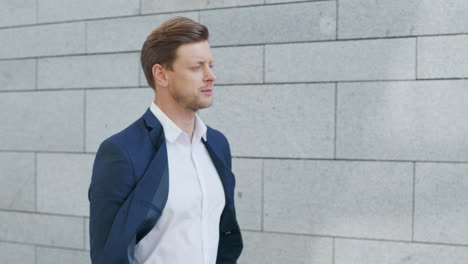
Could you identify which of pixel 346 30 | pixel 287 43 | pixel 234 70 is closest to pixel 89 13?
pixel 234 70

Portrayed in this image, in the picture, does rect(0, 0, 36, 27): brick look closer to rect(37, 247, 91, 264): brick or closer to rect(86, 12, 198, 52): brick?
rect(86, 12, 198, 52): brick

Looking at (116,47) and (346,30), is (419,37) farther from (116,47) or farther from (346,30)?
(116,47)

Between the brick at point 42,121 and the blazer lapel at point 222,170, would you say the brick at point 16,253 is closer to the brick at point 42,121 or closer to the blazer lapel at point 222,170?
the brick at point 42,121

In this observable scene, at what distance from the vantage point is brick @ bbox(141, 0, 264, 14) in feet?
16.3

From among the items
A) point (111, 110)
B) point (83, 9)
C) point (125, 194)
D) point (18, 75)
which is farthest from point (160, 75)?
point (18, 75)

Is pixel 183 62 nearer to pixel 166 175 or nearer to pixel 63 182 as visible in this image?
pixel 166 175

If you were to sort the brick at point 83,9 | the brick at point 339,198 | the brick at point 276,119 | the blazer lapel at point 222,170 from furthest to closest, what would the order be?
the brick at point 83,9
the brick at point 276,119
the brick at point 339,198
the blazer lapel at point 222,170

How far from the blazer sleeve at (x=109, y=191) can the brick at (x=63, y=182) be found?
3236 millimetres

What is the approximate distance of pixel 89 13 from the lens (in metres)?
5.61

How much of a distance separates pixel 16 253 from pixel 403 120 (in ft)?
14.8

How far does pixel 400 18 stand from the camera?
14.4 ft

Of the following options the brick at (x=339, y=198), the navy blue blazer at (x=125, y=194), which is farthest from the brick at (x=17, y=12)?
the navy blue blazer at (x=125, y=194)

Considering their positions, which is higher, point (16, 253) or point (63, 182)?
point (63, 182)

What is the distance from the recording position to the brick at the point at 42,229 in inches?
223
